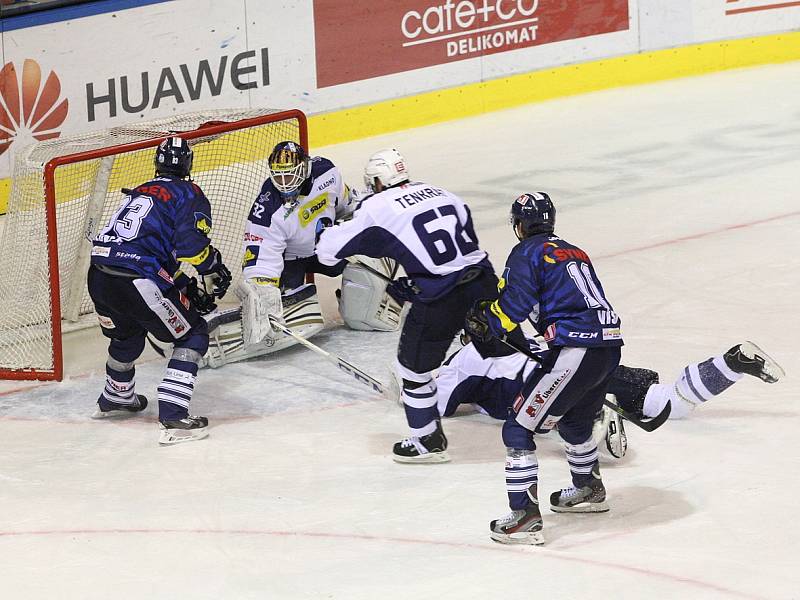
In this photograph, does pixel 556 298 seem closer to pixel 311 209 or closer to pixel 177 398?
pixel 177 398

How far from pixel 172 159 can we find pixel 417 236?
43.6 inches

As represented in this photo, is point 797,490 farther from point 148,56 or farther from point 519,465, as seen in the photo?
point 148,56

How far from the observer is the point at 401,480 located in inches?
188

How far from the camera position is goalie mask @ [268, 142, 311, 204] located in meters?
5.83

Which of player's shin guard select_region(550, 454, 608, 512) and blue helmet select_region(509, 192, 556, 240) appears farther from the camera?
player's shin guard select_region(550, 454, 608, 512)

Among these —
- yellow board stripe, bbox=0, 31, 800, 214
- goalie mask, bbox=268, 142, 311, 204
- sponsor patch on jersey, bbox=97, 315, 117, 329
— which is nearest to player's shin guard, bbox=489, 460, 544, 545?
sponsor patch on jersey, bbox=97, 315, 117, 329

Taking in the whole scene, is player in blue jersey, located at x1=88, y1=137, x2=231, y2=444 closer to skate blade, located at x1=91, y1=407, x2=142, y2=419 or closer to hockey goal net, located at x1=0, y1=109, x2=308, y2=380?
skate blade, located at x1=91, y1=407, x2=142, y2=419

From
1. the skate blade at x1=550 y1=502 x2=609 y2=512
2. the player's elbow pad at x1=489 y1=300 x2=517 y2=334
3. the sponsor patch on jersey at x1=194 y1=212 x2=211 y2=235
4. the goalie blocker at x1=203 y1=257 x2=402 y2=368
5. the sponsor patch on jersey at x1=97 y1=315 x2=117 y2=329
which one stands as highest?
the sponsor patch on jersey at x1=194 y1=212 x2=211 y2=235

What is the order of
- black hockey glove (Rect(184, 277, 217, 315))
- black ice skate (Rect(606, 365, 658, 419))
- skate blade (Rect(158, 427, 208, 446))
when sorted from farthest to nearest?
1. black hockey glove (Rect(184, 277, 217, 315))
2. skate blade (Rect(158, 427, 208, 446))
3. black ice skate (Rect(606, 365, 658, 419))

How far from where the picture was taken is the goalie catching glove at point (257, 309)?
19.0 ft

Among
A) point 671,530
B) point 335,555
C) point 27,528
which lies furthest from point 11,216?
point 671,530

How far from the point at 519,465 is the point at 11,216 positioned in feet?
9.58

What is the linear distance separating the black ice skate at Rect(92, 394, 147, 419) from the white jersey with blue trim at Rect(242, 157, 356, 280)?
792mm

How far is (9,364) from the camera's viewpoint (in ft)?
19.7
